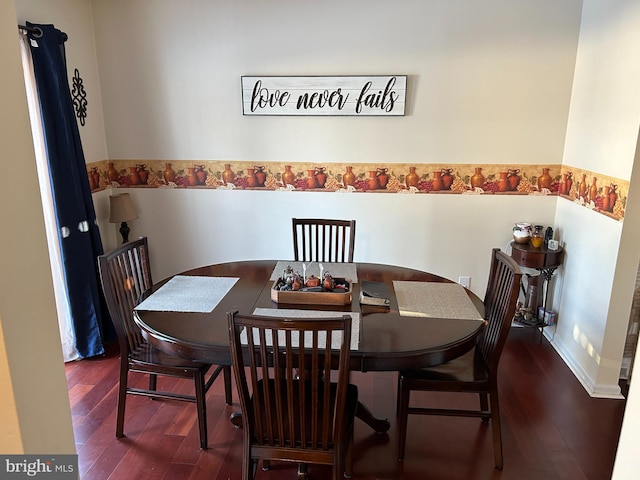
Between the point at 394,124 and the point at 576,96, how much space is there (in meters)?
1.21

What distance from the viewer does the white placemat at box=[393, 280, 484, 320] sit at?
1.99m

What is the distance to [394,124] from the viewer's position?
3268 mm

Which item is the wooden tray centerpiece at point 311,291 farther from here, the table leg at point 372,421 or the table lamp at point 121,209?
the table lamp at point 121,209

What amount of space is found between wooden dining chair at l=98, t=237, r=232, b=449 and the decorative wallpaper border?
1222 millimetres

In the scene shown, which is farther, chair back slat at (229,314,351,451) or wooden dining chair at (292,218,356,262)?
wooden dining chair at (292,218,356,262)

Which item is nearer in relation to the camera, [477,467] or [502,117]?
[477,467]

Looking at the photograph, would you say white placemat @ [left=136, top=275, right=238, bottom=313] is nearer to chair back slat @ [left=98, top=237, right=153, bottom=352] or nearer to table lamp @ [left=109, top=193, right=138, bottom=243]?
chair back slat @ [left=98, top=237, right=153, bottom=352]

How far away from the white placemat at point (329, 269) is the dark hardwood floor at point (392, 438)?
0.74 meters

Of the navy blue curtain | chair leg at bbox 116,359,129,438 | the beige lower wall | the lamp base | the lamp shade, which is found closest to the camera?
the beige lower wall

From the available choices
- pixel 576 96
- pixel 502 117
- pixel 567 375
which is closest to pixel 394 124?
pixel 502 117

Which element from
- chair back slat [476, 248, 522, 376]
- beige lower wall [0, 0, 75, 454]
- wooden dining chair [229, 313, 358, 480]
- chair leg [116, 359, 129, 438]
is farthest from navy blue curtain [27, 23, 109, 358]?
chair back slat [476, 248, 522, 376]

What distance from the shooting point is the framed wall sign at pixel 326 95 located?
10.5 feet

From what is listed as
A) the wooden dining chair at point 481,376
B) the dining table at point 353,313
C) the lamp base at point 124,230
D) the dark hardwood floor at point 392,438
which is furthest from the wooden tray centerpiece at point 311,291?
the lamp base at point 124,230

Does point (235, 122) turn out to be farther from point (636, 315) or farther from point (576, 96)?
point (636, 315)
